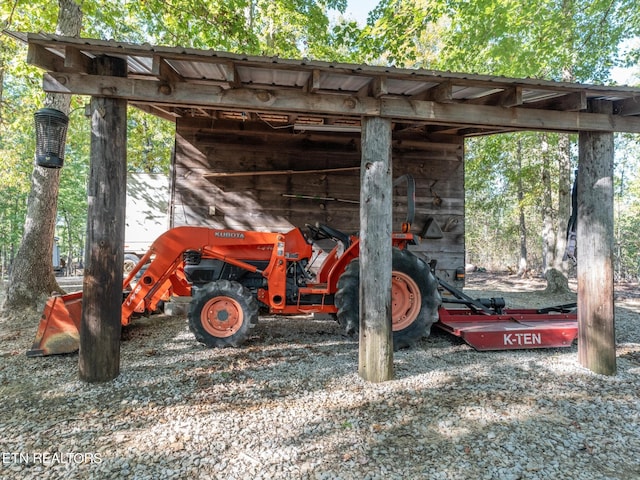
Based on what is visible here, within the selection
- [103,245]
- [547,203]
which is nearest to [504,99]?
[103,245]

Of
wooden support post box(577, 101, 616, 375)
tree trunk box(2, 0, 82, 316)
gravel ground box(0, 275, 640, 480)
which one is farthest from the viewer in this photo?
tree trunk box(2, 0, 82, 316)

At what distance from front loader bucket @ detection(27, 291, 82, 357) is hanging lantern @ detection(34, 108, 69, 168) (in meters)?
1.29

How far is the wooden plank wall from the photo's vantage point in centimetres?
572

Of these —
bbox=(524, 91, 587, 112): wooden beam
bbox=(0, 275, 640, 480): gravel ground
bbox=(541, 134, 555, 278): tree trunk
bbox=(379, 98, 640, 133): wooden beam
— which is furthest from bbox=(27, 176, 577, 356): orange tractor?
bbox=(541, 134, 555, 278): tree trunk

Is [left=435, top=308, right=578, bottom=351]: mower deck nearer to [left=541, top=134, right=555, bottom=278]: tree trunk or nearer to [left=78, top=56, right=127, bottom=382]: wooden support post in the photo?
[left=78, top=56, right=127, bottom=382]: wooden support post

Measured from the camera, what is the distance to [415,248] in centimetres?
611

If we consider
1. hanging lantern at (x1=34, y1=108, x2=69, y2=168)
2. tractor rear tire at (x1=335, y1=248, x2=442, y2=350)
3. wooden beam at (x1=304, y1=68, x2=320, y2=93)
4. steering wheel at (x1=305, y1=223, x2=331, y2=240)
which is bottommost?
tractor rear tire at (x1=335, y1=248, x2=442, y2=350)

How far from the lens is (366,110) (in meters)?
2.92

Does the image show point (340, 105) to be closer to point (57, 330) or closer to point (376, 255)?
point (376, 255)

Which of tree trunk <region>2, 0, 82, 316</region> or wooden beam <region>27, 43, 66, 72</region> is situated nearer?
wooden beam <region>27, 43, 66, 72</region>

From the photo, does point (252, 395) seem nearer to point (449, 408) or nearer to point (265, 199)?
point (449, 408)

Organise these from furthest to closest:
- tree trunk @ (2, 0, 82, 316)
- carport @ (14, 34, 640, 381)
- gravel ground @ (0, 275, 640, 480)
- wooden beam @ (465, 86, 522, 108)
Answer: tree trunk @ (2, 0, 82, 316)
wooden beam @ (465, 86, 522, 108)
carport @ (14, 34, 640, 381)
gravel ground @ (0, 275, 640, 480)

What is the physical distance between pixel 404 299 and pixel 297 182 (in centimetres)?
288

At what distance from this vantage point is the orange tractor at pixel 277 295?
366 cm
